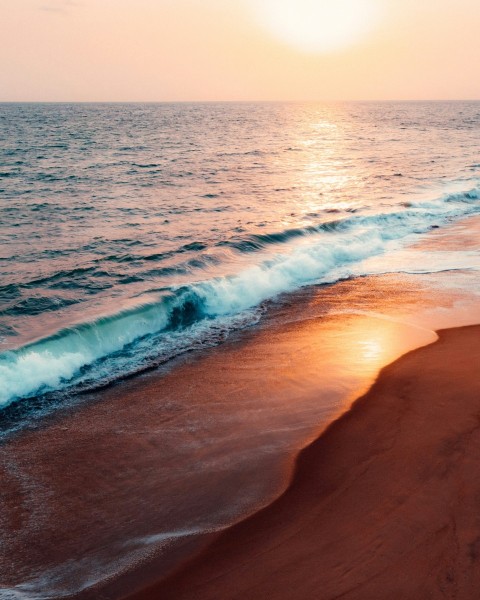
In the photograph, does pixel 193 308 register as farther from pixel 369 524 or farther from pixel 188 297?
pixel 369 524

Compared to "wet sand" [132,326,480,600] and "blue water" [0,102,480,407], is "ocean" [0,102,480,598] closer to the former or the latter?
"blue water" [0,102,480,407]

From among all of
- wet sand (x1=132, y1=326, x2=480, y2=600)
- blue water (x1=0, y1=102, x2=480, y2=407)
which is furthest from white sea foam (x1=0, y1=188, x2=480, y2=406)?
wet sand (x1=132, y1=326, x2=480, y2=600)

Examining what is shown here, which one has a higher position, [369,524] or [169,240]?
[169,240]

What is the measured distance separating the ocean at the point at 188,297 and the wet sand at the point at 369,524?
445 mm

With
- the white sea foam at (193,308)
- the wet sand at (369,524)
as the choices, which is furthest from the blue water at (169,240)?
the wet sand at (369,524)

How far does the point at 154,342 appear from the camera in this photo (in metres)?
10.5

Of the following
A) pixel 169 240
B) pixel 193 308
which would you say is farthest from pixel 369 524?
pixel 169 240

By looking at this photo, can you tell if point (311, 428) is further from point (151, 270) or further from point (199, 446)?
point (151, 270)

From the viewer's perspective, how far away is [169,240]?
56.1ft

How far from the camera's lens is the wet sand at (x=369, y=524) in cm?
459

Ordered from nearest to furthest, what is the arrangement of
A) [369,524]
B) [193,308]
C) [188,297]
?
1. [369,524]
2. [193,308]
3. [188,297]

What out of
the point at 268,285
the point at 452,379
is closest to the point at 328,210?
the point at 268,285

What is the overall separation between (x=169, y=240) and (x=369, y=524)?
42.5 feet

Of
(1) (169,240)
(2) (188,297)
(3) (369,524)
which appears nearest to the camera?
(3) (369,524)
